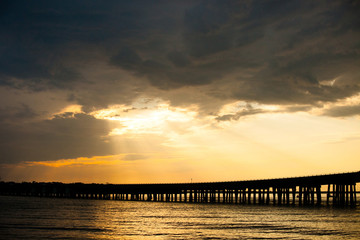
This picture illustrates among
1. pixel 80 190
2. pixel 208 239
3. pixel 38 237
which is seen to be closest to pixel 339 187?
pixel 208 239

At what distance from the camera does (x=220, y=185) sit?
118062mm

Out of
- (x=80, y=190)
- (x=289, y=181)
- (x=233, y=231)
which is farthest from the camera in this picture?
(x=80, y=190)

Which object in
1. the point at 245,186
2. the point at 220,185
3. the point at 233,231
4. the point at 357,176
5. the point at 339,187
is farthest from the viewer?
the point at 220,185

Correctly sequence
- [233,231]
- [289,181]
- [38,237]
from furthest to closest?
[289,181]
[233,231]
[38,237]

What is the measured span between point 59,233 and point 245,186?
270ft

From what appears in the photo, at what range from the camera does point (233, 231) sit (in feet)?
107

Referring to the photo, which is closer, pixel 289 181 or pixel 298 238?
pixel 298 238

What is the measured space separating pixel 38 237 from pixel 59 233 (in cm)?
292

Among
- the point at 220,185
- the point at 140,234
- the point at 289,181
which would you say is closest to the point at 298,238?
the point at 140,234

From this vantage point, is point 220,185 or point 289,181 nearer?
point 289,181

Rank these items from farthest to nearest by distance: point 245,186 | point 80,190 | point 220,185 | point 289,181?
point 80,190
point 220,185
point 245,186
point 289,181

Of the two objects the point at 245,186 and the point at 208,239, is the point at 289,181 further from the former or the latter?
the point at 208,239

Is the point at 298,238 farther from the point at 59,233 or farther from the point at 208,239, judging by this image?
the point at 59,233

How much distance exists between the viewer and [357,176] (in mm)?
72312
